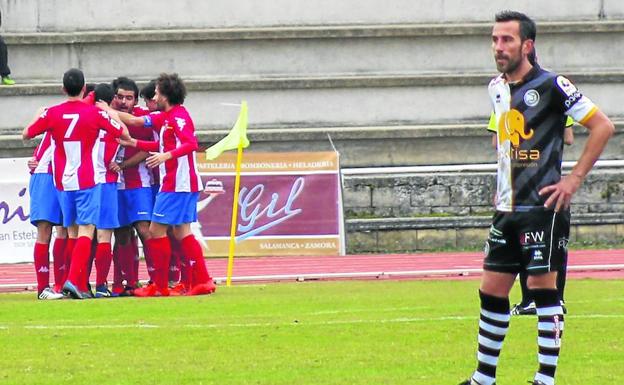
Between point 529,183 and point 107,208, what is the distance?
8.03 m

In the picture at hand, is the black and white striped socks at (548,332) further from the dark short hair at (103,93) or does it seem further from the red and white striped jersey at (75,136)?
the dark short hair at (103,93)

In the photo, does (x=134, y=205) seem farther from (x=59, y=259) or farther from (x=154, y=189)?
(x=59, y=259)

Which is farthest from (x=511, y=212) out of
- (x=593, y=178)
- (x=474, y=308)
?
(x=593, y=178)

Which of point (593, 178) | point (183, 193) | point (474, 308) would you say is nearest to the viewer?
point (474, 308)

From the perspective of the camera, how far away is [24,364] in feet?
35.2

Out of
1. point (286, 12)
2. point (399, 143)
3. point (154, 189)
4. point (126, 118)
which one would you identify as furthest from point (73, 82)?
point (286, 12)

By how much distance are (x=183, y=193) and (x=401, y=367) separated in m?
6.41

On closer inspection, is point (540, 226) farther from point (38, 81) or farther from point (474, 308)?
point (38, 81)

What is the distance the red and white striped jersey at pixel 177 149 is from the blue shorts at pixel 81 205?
67 cm

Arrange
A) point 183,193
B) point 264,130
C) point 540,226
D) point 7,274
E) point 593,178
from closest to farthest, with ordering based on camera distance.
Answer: point 540,226 → point 183,193 → point 7,274 → point 593,178 → point 264,130

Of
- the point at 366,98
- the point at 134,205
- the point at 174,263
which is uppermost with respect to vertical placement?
the point at 366,98

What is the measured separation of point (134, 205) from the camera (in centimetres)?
1719

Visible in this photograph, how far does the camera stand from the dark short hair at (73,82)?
1612 cm

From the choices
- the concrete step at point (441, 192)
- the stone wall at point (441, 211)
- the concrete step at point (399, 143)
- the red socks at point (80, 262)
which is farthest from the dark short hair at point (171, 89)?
the concrete step at point (399, 143)
